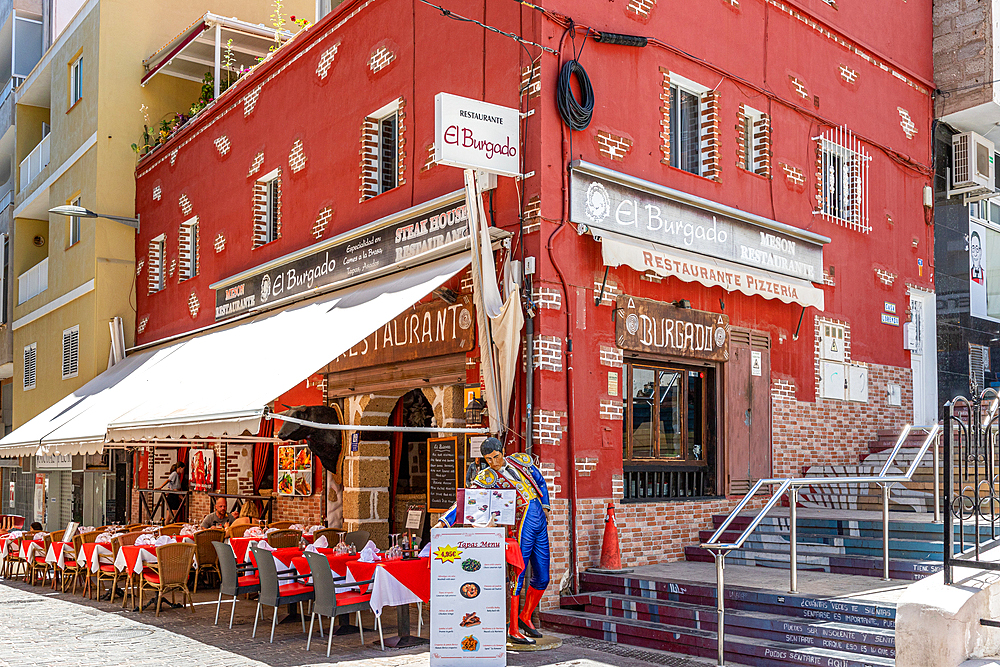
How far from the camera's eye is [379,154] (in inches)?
502

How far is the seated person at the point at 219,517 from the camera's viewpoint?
1435cm

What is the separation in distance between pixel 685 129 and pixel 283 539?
Answer: 6960 mm

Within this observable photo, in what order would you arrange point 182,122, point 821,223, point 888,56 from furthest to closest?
point 182,122, point 888,56, point 821,223

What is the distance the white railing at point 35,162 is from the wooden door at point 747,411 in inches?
723

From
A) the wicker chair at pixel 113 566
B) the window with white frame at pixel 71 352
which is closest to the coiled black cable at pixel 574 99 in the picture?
the wicker chair at pixel 113 566

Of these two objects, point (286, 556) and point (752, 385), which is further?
point (752, 385)

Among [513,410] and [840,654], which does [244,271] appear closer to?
[513,410]

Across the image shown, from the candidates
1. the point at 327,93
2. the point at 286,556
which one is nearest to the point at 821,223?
the point at 327,93

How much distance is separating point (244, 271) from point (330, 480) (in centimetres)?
383

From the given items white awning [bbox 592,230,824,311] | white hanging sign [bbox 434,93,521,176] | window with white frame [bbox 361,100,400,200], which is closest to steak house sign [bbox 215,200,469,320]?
white hanging sign [bbox 434,93,521,176]

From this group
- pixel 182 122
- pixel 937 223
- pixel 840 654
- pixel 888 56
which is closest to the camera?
pixel 840 654

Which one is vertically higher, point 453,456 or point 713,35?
point 713,35

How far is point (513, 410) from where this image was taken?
32.0 ft

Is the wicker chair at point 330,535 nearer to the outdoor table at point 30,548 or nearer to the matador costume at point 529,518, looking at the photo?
the matador costume at point 529,518
